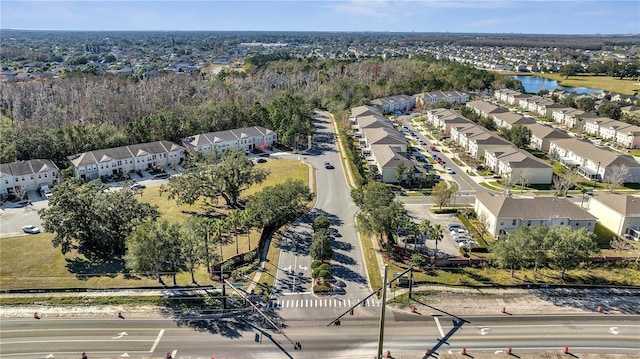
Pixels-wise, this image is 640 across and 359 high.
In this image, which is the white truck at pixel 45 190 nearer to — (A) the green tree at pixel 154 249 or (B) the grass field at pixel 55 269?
(B) the grass field at pixel 55 269

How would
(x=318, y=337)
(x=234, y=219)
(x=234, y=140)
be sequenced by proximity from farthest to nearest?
(x=234, y=140) < (x=234, y=219) < (x=318, y=337)

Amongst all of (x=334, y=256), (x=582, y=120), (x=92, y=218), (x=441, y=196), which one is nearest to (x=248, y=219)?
(x=334, y=256)

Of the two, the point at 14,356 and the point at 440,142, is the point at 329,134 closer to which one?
the point at 440,142

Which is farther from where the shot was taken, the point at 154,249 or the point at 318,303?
the point at 154,249

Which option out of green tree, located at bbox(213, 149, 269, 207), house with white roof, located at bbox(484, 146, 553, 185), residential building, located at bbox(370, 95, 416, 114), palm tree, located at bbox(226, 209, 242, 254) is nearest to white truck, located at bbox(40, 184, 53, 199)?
green tree, located at bbox(213, 149, 269, 207)

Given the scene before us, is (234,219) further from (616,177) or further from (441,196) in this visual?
(616,177)

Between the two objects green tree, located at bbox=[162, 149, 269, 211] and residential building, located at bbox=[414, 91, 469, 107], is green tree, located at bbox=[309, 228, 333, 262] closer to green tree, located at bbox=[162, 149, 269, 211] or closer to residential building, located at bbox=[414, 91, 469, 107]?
green tree, located at bbox=[162, 149, 269, 211]

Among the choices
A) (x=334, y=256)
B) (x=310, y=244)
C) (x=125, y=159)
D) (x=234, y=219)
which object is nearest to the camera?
(x=334, y=256)

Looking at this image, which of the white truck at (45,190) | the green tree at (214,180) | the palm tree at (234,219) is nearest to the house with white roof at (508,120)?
the green tree at (214,180)
